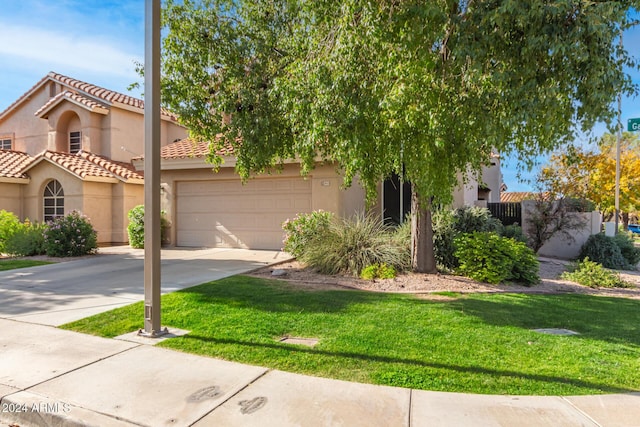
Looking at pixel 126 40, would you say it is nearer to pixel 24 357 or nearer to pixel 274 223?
pixel 24 357

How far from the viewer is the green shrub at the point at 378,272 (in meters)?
9.05

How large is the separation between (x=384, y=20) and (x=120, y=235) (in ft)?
48.4

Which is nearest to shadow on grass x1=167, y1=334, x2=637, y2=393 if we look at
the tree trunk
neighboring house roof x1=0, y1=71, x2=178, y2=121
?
the tree trunk

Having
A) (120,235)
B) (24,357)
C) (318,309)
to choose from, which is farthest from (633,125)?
(120,235)

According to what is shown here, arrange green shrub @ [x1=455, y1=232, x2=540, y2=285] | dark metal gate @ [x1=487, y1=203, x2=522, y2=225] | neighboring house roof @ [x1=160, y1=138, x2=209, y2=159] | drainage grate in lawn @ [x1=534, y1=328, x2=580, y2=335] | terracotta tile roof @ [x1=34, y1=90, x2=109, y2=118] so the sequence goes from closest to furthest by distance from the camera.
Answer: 1. drainage grate in lawn @ [x1=534, y1=328, x2=580, y2=335]
2. green shrub @ [x1=455, y1=232, x2=540, y2=285]
3. neighboring house roof @ [x1=160, y1=138, x2=209, y2=159]
4. dark metal gate @ [x1=487, y1=203, x2=522, y2=225]
5. terracotta tile roof @ [x1=34, y1=90, x2=109, y2=118]

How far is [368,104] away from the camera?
18.1 ft

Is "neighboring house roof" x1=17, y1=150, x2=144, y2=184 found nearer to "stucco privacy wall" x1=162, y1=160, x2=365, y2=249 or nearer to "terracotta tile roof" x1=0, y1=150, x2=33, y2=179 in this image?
"terracotta tile roof" x1=0, y1=150, x2=33, y2=179

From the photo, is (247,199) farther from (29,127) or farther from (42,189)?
(29,127)

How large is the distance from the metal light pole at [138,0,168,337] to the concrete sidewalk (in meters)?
0.97

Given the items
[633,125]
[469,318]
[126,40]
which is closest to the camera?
[469,318]

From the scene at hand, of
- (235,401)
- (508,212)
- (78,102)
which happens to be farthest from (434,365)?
(78,102)

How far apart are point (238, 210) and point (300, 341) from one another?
9.92 metres

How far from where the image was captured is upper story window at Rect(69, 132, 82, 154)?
19.0 metres

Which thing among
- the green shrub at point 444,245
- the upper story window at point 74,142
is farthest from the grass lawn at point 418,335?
the upper story window at point 74,142
